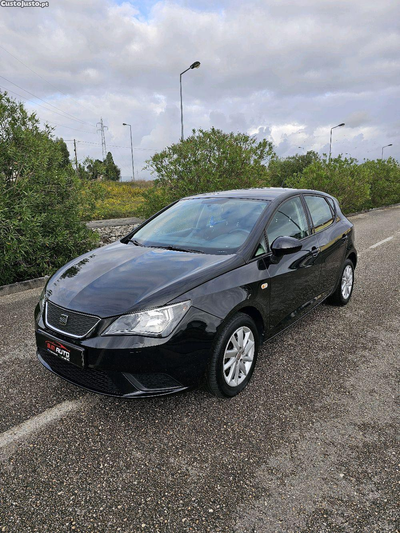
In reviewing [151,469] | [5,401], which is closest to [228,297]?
[151,469]

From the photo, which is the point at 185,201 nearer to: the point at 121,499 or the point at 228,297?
the point at 228,297

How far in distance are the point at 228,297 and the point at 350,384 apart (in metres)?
1.37

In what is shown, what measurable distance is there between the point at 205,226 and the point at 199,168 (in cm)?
713

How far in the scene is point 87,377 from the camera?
2.49 metres

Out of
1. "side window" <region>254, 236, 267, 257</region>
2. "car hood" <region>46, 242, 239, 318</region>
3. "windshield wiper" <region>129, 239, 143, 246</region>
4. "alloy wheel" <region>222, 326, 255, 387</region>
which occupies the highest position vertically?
"windshield wiper" <region>129, 239, 143, 246</region>

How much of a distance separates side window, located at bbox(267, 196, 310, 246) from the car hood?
2.12 feet

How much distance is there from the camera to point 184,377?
2.50m

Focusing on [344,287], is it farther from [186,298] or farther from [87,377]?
[87,377]

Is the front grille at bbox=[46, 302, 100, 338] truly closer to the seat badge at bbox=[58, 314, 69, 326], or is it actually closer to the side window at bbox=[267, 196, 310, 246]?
the seat badge at bbox=[58, 314, 69, 326]

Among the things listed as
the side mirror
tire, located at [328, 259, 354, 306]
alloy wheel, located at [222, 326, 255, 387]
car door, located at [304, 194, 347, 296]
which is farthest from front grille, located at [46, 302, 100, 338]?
tire, located at [328, 259, 354, 306]

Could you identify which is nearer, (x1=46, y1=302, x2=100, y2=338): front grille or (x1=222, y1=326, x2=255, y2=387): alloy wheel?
(x1=46, y1=302, x2=100, y2=338): front grille

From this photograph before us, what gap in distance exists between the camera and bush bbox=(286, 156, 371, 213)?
55.1 feet

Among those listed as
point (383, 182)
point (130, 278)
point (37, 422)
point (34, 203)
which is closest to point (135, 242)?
point (130, 278)

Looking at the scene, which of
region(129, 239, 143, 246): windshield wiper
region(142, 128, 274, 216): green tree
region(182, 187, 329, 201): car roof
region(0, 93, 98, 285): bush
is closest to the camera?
region(129, 239, 143, 246): windshield wiper
